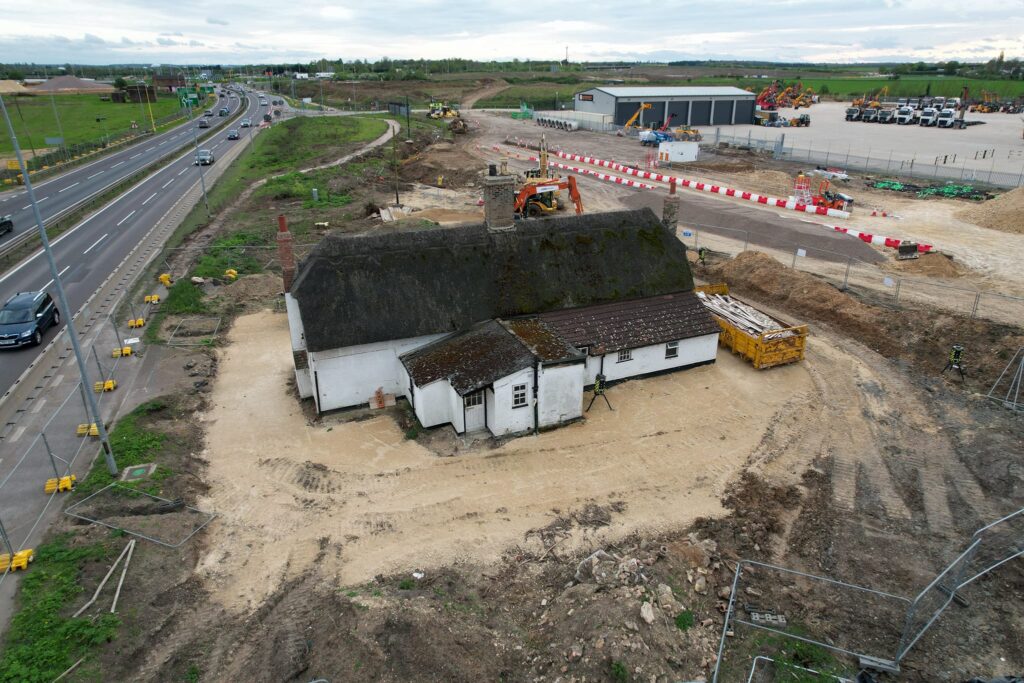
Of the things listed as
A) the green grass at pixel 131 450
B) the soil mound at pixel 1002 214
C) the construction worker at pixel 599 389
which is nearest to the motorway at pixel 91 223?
the green grass at pixel 131 450

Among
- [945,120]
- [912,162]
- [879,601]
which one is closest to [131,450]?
[879,601]

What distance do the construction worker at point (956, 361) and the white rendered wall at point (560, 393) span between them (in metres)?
14.8

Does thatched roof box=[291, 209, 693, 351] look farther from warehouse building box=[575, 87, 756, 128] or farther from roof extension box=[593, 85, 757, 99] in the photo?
roof extension box=[593, 85, 757, 99]

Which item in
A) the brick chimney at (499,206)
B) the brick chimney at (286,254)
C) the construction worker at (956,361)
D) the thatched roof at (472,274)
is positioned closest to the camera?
the thatched roof at (472,274)

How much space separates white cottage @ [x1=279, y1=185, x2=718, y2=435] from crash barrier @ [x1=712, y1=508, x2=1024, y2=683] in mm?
8465

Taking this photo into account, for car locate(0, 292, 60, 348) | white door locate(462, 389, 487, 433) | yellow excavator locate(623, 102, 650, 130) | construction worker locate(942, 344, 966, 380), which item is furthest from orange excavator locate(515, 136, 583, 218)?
yellow excavator locate(623, 102, 650, 130)

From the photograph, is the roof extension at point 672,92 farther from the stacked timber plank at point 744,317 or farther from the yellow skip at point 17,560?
the yellow skip at point 17,560

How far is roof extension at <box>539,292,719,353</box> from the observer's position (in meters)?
23.0

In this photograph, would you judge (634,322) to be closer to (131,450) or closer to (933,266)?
(131,450)

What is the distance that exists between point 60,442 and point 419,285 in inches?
479

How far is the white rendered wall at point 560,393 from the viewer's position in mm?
20516

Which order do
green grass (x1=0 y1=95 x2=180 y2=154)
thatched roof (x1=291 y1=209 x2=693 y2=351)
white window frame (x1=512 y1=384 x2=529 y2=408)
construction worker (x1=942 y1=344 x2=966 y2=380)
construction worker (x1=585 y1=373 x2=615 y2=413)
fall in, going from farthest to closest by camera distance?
green grass (x1=0 y1=95 x2=180 y2=154)
construction worker (x1=942 y1=344 x2=966 y2=380)
construction worker (x1=585 y1=373 x2=615 y2=413)
thatched roof (x1=291 y1=209 x2=693 y2=351)
white window frame (x1=512 y1=384 x2=529 y2=408)

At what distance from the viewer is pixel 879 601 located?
14188 millimetres

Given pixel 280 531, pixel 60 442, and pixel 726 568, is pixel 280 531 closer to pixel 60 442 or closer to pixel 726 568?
pixel 60 442
